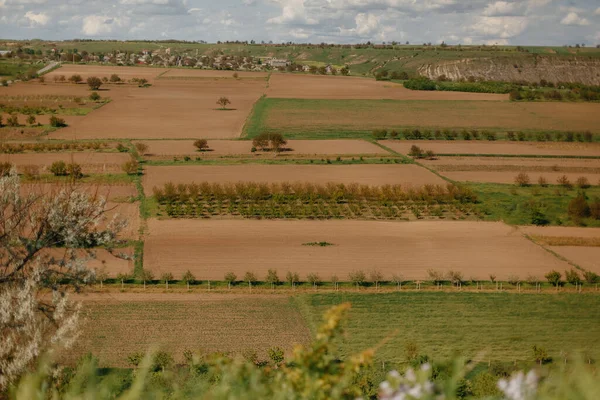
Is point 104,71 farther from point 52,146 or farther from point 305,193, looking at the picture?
point 305,193

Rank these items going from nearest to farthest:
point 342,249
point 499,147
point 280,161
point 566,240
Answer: point 342,249 < point 566,240 < point 280,161 < point 499,147

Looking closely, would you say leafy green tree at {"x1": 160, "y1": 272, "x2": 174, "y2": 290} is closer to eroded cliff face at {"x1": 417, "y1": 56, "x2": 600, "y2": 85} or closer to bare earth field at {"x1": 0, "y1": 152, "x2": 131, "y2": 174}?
bare earth field at {"x1": 0, "y1": 152, "x2": 131, "y2": 174}

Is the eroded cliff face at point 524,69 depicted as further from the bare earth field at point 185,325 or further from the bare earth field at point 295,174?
the bare earth field at point 185,325

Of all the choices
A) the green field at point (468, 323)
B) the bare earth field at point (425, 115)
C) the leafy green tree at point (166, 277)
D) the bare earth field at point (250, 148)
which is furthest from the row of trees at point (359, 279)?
the bare earth field at point (425, 115)

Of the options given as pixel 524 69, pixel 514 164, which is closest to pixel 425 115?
pixel 514 164

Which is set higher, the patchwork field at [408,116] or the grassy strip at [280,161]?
the patchwork field at [408,116]

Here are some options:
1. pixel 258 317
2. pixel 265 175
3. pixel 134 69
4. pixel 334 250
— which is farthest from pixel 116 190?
pixel 134 69
